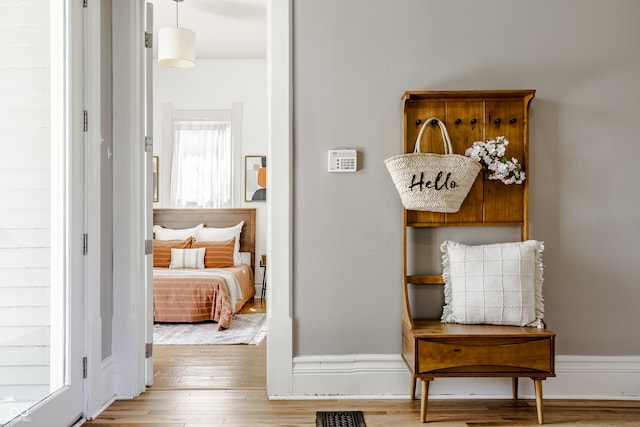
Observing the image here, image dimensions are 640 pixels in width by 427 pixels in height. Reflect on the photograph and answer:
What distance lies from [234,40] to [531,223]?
424 centimetres

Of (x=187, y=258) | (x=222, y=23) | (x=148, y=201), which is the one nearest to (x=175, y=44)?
(x=222, y=23)

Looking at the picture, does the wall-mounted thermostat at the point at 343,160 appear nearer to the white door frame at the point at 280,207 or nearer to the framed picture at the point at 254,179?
the white door frame at the point at 280,207

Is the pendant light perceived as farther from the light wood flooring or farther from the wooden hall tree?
the light wood flooring

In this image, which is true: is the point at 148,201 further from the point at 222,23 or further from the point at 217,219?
the point at 217,219

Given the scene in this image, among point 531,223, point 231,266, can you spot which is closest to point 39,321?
point 531,223

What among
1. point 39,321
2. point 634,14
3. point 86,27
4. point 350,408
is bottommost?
point 350,408

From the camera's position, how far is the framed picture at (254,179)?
671cm

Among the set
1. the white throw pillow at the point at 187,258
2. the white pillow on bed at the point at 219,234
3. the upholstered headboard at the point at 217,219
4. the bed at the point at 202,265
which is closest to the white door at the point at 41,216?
the bed at the point at 202,265

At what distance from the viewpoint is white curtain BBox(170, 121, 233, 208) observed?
6742 millimetres

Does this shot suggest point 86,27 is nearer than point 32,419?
No

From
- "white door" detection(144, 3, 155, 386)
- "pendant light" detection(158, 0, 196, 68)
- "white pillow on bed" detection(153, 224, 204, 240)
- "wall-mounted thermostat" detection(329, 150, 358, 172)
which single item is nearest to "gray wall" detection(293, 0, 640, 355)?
"wall-mounted thermostat" detection(329, 150, 358, 172)

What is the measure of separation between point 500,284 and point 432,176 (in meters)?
0.63

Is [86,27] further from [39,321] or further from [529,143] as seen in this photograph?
[529,143]

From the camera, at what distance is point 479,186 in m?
2.89
